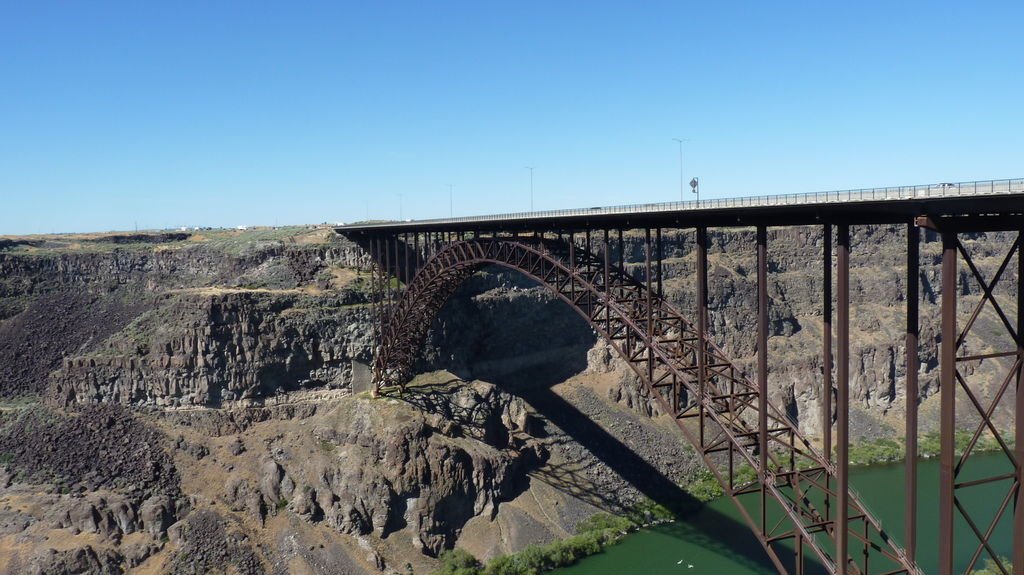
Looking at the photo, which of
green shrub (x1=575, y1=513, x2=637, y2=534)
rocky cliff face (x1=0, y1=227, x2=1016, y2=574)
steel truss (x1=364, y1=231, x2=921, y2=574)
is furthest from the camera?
green shrub (x1=575, y1=513, x2=637, y2=534)

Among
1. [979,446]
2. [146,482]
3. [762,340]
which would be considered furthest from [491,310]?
[979,446]

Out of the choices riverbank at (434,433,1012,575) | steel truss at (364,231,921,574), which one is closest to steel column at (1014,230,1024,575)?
steel truss at (364,231,921,574)

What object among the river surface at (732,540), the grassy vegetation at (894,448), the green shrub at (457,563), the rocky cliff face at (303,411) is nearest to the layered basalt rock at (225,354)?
the rocky cliff face at (303,411)

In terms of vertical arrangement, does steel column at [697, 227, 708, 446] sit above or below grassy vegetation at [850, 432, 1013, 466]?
above

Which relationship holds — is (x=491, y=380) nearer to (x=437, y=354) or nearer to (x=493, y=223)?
(x=437, y=354)

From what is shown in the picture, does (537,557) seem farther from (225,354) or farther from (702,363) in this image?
(225,354)

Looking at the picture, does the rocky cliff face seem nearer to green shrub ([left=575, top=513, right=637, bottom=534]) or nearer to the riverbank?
green shrub ([left=575, top=513, right=637, bottom=534])

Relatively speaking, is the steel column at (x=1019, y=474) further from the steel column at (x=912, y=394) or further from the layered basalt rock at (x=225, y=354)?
the layered basalt rock at (x=225, y=354)

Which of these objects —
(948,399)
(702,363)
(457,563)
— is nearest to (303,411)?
(457,563)
